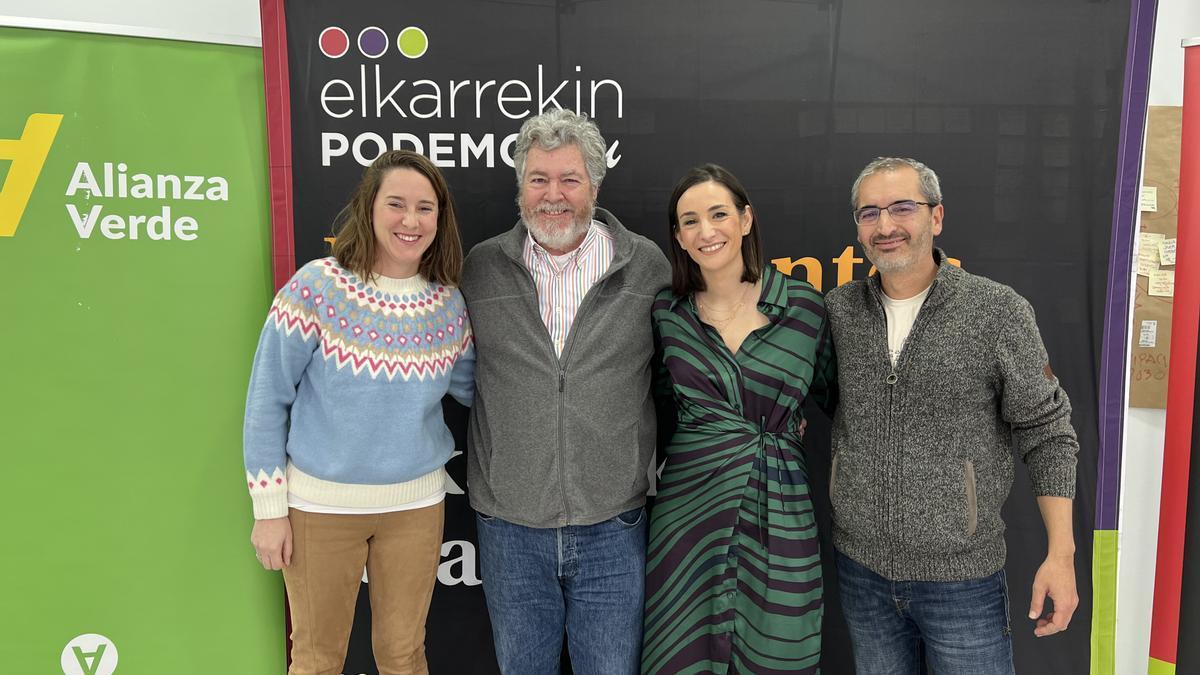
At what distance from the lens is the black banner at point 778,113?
6.86ft

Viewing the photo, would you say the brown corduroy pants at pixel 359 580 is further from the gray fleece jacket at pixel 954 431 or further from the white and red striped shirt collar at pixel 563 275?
the gray fleece jacket at pixel 954 431

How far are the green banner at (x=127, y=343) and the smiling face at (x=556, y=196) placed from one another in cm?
93

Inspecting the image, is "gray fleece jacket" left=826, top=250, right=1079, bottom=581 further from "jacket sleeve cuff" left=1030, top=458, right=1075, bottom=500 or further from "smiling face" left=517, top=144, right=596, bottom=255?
"smiling face" left=517, top=144, right=596, bottom=255

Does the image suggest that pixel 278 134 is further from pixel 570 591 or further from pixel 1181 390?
pixel 1181 390

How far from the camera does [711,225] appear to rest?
1.63 metres

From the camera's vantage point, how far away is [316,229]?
2.13m

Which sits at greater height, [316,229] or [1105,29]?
[1105,29]

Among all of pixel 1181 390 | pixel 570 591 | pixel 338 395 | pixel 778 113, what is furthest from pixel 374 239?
pixel 1181 390

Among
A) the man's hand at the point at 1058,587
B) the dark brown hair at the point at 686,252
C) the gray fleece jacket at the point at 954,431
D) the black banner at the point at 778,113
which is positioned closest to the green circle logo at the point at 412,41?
the black banner at the point at 778,113

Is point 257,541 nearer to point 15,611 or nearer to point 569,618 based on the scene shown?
point 569,618

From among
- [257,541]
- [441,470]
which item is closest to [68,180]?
[257,541]

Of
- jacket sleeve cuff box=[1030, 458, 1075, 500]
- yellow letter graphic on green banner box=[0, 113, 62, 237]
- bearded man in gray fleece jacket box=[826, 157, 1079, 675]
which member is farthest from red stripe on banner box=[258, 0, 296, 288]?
jacket sleeve cuff box=[1030, 458, 1075, 500]

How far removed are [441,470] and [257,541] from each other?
1.52ft

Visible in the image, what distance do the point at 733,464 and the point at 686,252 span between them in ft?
1.74
